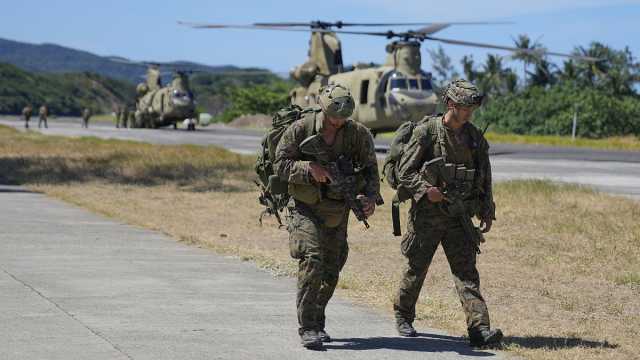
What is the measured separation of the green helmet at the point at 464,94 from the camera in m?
8.28

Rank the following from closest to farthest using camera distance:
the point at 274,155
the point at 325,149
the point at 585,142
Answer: the point at 325,149 → the point at 274,155 → the point at 585,142

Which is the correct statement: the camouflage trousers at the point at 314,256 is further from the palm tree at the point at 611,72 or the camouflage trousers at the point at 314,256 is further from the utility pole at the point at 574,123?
the palm tree at the point at 611,72

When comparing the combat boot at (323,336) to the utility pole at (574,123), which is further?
the utility pole at (574,123)

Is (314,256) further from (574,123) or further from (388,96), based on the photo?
(574,123)

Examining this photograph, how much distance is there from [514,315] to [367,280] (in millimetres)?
2073

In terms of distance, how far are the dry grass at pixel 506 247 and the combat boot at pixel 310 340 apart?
1296mm

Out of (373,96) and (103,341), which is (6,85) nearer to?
(373,96)

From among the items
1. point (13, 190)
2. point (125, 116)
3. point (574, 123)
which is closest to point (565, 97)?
point (574, 123)

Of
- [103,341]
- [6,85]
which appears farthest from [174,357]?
[6,85]

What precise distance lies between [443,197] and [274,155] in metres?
1.28

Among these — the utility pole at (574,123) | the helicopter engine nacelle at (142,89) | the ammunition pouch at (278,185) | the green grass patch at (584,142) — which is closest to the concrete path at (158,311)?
the ammunition pouch at (278,185)

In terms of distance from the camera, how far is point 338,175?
828cm

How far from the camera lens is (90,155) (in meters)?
33.5

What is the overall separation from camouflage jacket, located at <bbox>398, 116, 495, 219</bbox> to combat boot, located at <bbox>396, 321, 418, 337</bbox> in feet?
2.85
